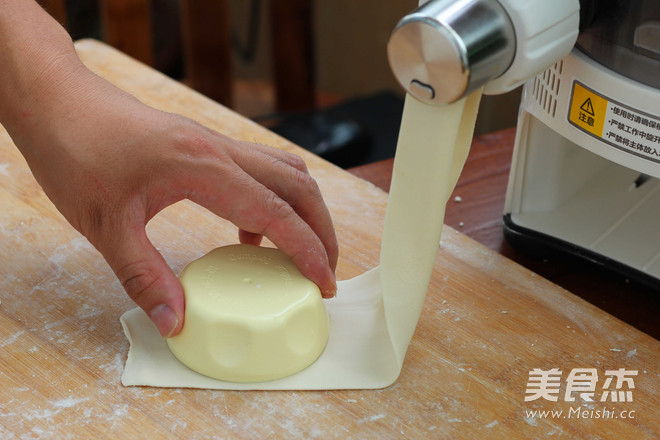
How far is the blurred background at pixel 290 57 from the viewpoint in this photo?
192 cm

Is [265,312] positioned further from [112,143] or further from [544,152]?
[544,152]

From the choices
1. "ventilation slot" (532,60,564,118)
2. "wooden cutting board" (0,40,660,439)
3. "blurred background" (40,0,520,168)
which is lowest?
"blurred background" (40,0,520,168)

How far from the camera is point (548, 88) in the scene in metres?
0.88

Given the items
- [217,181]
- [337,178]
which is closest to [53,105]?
[217,181]

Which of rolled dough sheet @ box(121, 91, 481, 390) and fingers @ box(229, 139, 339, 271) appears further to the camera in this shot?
fingers @ box(229, 139, 339, 271)

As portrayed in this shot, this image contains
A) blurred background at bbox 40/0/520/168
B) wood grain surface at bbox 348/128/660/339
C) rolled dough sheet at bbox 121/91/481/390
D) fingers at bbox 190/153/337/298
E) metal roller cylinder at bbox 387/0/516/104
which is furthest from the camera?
blurred background at bbox 40/0/520/168

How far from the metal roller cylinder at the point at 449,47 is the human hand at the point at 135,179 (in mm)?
248

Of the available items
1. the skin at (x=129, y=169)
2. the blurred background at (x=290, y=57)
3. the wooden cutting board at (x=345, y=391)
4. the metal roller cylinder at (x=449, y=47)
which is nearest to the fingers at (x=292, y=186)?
the skin at (x=129, y=169)

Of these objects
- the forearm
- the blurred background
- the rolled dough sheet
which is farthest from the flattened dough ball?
the blurred background

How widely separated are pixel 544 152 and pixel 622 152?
17 cm

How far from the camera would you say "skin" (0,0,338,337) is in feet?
2.70

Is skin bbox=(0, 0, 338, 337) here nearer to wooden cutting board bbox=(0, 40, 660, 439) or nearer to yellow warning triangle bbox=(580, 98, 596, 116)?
wooden cutting board bbox=(0, 40, 660, 439)

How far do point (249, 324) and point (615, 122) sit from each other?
42cm

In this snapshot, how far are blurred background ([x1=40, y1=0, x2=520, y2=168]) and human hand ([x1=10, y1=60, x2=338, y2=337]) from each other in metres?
0.92
